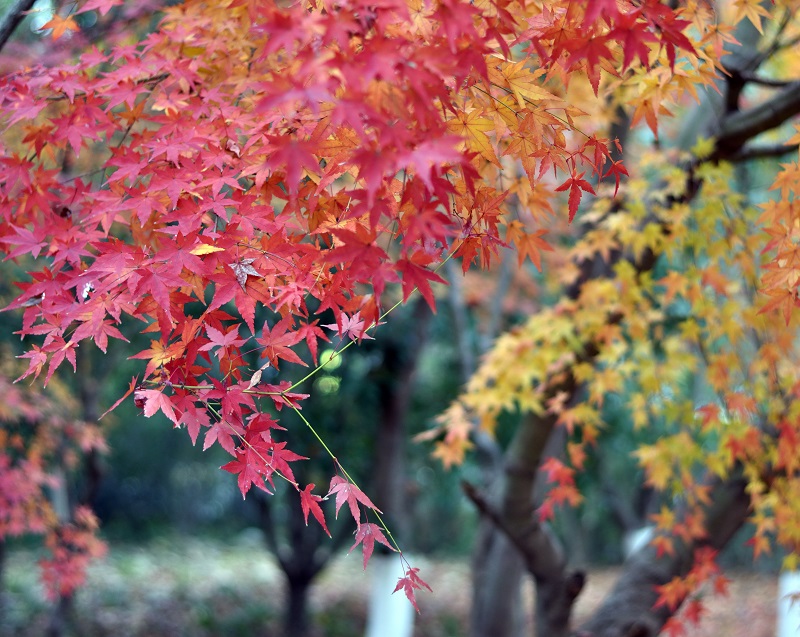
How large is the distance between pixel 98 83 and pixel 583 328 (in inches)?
85.3

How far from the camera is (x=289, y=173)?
1036 millimetres

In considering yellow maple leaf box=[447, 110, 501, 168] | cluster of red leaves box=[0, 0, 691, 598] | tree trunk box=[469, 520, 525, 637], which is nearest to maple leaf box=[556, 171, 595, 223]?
cluster of red leaves box=[0, 0, 691, 598]

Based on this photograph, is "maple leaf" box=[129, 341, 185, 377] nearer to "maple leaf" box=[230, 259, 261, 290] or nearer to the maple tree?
the maple tree

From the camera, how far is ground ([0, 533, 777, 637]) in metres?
7.50

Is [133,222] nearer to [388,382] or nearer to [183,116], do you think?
[183,116]

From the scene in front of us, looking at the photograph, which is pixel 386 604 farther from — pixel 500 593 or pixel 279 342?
pixel 279 342

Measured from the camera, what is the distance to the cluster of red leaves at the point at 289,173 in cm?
111

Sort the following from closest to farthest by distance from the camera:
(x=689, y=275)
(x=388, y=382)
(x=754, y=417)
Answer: (x=689, y=275) → (x=754, y=417) → (x=388, y=382)

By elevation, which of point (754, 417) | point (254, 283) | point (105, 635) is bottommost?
point (105, 635)

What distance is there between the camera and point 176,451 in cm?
Result: 1172

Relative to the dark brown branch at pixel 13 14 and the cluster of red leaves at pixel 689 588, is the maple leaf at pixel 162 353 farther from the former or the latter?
the cluster of red leaves at pixel 689 588

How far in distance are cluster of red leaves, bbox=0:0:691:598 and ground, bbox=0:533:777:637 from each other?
5.60m

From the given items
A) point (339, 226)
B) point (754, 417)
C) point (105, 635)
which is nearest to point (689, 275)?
point (754, 417)

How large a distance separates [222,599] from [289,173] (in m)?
8.29
